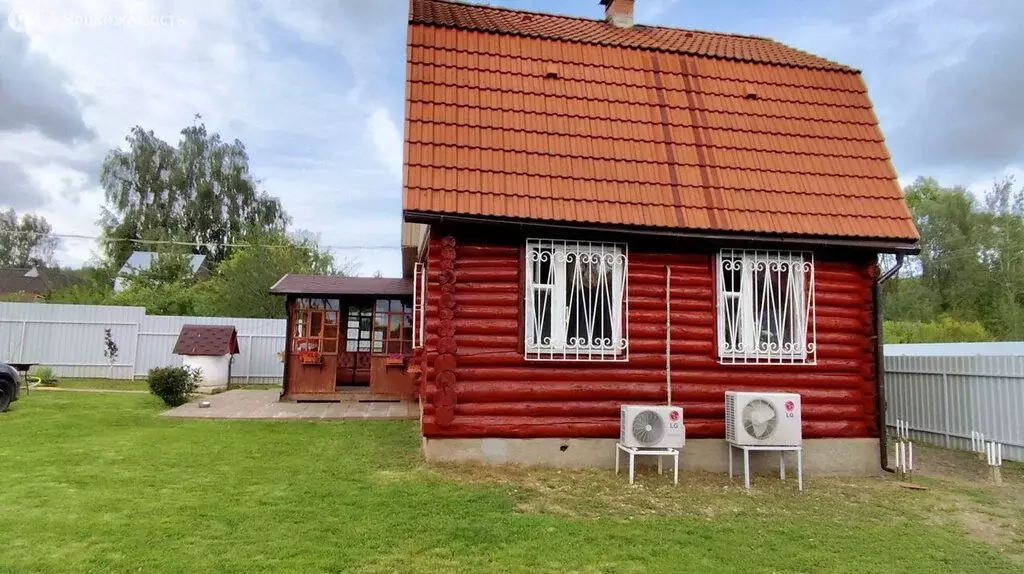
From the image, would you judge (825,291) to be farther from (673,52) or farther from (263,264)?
(263,264)

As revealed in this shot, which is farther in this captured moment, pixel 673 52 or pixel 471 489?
pixel 673 52

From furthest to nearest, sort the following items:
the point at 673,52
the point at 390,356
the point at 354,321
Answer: the point at 354,321
the point at 390,356
the point at 673,52

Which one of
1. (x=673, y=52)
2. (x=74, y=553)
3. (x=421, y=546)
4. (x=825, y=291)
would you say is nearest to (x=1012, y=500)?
(x=825, y=291)

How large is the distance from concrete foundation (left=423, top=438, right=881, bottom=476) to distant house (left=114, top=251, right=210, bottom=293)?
2645 cm

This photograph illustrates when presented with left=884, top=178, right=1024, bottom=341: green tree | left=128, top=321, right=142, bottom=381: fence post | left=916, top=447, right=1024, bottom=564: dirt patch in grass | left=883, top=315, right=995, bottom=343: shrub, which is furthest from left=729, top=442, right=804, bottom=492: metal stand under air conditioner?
left=884, top=178, right=1024, bottom=341: green tree

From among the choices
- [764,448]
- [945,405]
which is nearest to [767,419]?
[764,448]

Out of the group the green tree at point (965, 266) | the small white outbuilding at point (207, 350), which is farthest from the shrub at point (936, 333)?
the small white outbuilding at point (207, 350)

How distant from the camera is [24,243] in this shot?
148ft

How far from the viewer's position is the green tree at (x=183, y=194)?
31969 mm

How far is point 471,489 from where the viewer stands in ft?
20.1

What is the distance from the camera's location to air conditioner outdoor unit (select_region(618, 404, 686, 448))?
6.88 m

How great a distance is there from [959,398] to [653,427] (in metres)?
5.83

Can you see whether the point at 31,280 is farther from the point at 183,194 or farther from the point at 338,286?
the point at 338,286

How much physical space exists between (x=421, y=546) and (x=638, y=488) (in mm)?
2837
